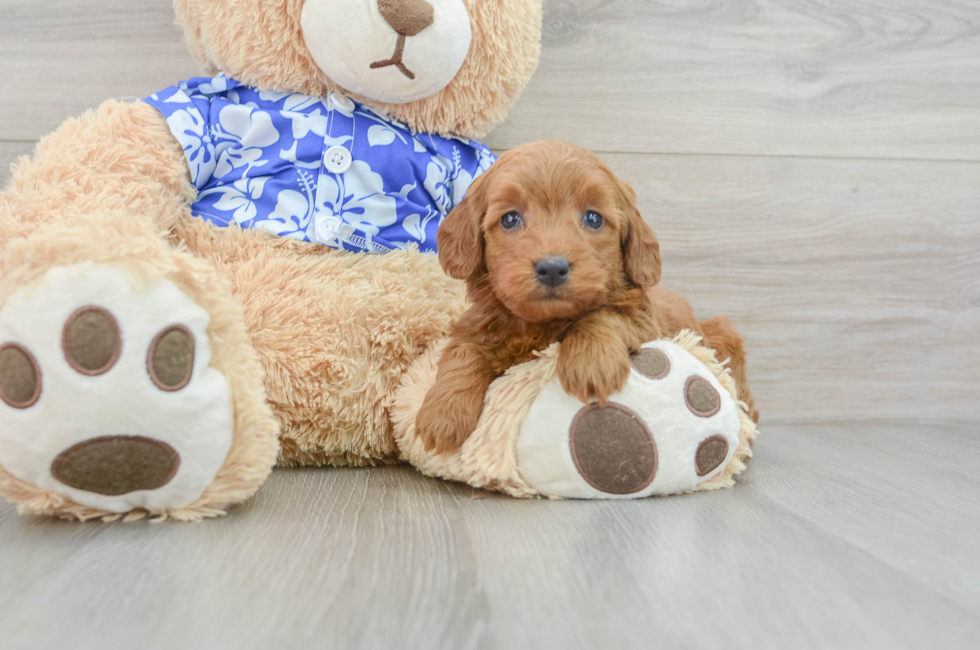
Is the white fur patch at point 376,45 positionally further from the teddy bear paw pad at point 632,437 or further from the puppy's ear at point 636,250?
the teddy bear paw pad at point 632,437

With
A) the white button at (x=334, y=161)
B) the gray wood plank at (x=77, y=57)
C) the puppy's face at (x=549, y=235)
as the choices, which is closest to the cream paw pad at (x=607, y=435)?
the puppy's face at (x=549, y=235)

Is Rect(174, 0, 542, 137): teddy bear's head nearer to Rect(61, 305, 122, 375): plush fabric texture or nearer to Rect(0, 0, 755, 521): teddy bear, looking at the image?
Rect(0, 0, 755, 521): teddy bear

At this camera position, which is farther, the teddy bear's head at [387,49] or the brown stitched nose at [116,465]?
the teddy bear's head at [387,49]

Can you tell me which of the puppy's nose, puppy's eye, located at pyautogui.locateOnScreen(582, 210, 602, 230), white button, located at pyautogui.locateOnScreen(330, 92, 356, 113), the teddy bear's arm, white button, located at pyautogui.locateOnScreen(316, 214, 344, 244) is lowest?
the puppy's nose

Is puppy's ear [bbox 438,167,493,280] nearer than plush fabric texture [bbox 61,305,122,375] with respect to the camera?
No

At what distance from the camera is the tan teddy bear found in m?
0.76

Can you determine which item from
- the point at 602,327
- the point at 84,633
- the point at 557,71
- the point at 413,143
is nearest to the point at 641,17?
the point at 557,71

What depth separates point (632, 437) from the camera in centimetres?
85

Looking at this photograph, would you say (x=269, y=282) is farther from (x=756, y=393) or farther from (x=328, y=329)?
(x=756, y=393)

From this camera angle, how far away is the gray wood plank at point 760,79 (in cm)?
146

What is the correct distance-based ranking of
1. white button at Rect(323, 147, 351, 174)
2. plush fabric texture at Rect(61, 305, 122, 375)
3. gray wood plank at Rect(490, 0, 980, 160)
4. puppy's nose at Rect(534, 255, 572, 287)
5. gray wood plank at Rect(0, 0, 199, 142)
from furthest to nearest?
gray wood plank at Rect(490, 0, 980, 160) < gray wood plank at Rect(0, 0, 199, 142) < white button at Rect(323, 147, 351, 174) < puppy's nose at Rect(534, 255, 572, 287) < plush fabric texture at Rect(61, 305, 122, 375)

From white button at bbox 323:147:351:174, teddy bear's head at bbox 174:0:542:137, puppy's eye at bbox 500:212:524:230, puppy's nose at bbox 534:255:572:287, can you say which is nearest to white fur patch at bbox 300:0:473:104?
teddy bear's head at bbox 174:0:542:137

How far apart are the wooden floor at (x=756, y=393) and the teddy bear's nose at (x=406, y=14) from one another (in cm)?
44

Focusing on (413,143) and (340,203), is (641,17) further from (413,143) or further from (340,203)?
(340,203)
